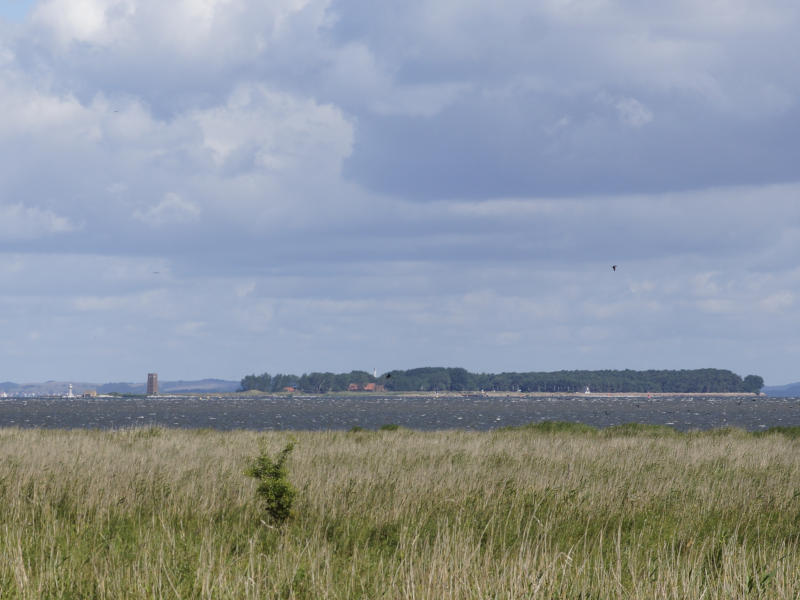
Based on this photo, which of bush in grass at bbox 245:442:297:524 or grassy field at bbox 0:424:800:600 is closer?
grassy field at bbox 0:424:800:600

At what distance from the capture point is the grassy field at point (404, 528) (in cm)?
689

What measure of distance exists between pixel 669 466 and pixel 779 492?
3987mm

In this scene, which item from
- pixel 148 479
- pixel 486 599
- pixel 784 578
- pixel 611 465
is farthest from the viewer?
pixel 611 465

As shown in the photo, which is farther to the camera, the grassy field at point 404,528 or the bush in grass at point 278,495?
the bush in grass at point 278,495

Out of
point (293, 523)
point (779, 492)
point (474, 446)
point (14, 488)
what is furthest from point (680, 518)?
point (474, 446)

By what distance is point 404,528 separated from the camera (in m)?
9.44

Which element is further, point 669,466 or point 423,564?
point 669,466

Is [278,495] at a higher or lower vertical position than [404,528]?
higher

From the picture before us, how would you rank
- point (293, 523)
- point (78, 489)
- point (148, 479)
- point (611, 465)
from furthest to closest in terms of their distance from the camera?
point (611, 465)
point (148, 479)
point (78, 489)
point (293, 523)

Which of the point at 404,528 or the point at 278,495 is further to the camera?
the point at 278,495

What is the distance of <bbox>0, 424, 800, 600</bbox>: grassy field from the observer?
6.89 meters

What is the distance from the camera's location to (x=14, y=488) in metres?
12.8

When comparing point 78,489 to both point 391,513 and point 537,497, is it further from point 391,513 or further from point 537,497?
point 537,497

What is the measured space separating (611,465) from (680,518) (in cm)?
637
